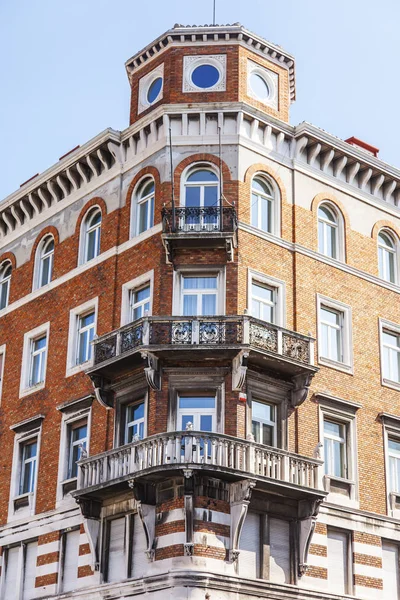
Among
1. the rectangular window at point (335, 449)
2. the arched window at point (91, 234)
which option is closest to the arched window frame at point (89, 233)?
the arched window at point (91, 234)

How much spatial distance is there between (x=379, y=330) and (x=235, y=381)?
25.1ft

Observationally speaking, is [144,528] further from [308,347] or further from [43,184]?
[43,184]

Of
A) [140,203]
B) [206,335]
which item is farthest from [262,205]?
[206,335]

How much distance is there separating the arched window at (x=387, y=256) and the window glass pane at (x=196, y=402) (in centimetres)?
951

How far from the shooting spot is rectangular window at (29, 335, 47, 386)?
38750 mm

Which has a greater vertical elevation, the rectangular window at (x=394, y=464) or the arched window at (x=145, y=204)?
the arched window at (x=145, y=204)

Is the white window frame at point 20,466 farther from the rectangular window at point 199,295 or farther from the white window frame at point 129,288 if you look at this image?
the rectangular window at point 199,295

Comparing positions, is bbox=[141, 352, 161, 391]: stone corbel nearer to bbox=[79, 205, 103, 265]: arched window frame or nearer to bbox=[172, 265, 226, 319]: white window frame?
bbox=[172, 265, 226, 319]: white window frame

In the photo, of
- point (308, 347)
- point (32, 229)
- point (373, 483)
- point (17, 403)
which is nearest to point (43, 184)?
point (32, 229)

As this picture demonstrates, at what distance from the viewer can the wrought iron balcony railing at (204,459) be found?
3059 centimetres

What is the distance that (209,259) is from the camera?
34219 millimetres

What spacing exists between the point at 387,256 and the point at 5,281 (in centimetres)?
1474

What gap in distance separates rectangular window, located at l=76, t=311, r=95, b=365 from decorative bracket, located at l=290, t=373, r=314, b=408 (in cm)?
706

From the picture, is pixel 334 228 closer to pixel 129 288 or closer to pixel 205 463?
pixel 129 288
